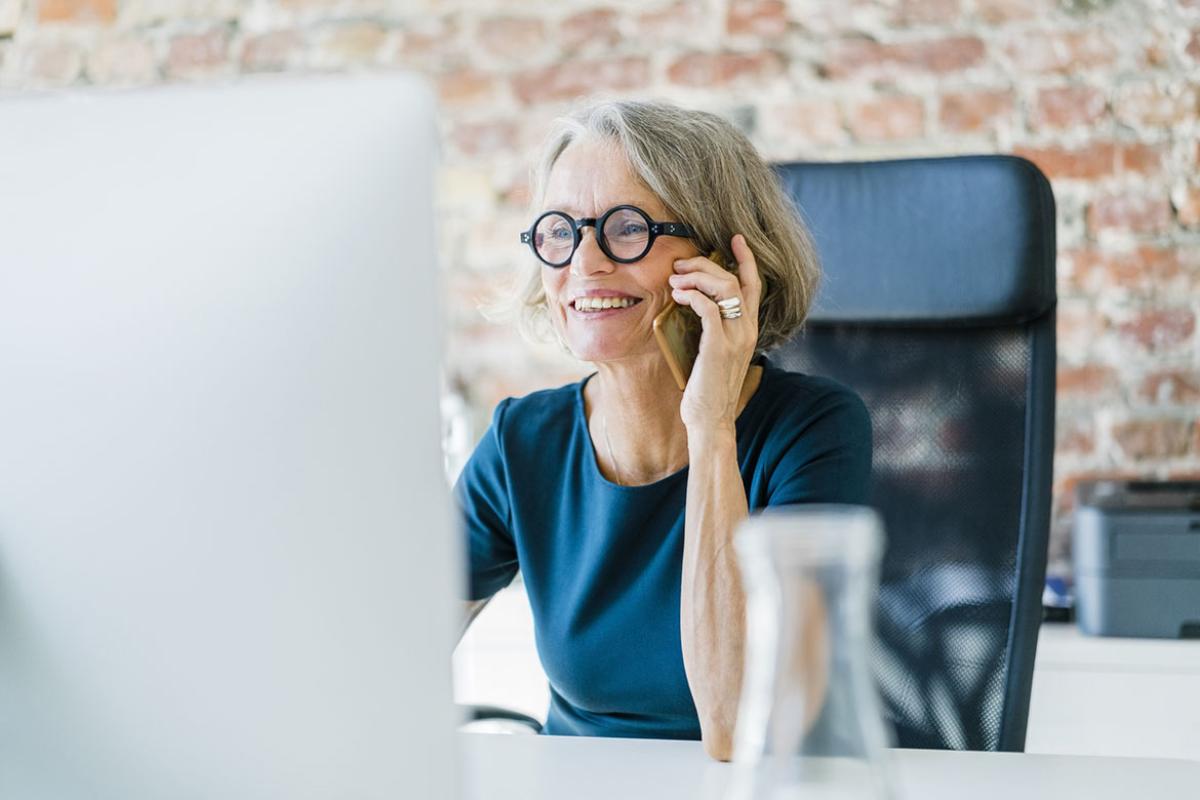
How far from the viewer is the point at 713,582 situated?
48.7 inches

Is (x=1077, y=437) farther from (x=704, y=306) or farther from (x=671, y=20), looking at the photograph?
(x=704, y=306)

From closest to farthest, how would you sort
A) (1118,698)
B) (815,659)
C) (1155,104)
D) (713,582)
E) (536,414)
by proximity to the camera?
(815,659), (713,582), (536,414), (1118,698), (1155,104)

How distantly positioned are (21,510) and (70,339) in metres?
0.09

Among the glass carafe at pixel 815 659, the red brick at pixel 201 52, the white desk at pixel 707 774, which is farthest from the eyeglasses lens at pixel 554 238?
the red brick at pixel 201 52

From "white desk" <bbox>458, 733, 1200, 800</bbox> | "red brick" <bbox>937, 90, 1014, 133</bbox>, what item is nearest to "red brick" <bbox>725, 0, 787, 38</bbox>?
"red brick" <bbox>937, 90, 1014, 133</bbox>

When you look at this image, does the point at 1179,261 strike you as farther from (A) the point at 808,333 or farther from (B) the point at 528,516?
(B) the point at 528,516

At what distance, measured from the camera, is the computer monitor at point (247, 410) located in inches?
23.5


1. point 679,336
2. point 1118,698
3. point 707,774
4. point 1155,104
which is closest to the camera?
point 707,774

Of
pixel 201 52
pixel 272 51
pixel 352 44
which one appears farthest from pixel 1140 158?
pixel 201 52

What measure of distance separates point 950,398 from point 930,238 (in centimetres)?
20

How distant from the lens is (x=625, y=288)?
1.43 meters

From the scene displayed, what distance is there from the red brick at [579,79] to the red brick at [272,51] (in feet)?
1.52

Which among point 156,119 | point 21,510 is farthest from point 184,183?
point 21,510

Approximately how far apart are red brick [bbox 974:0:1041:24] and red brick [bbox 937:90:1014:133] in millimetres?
130
